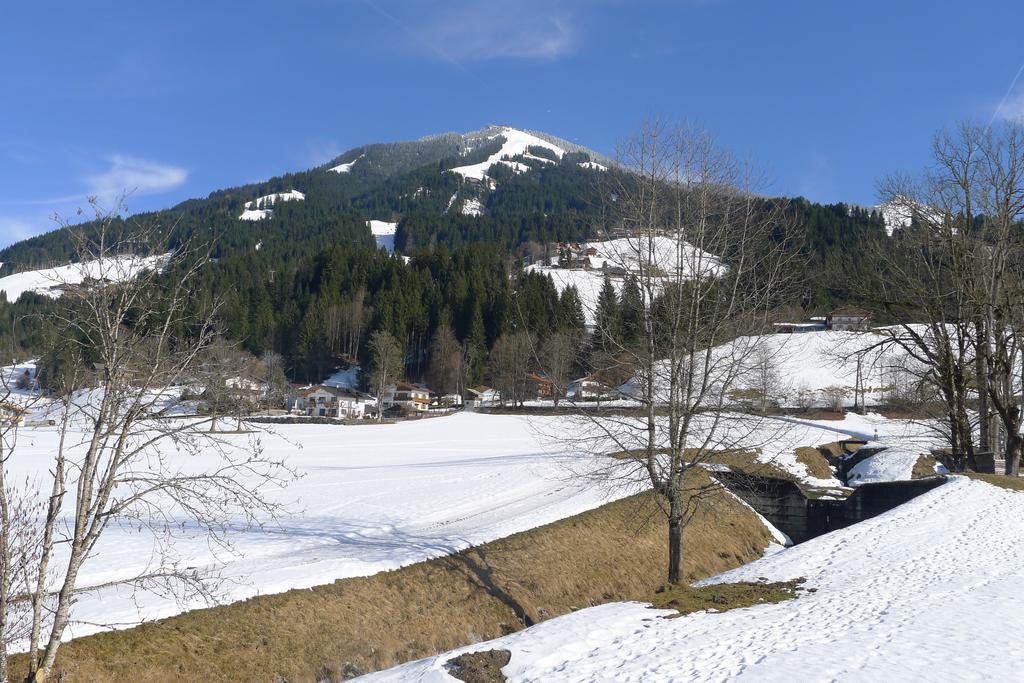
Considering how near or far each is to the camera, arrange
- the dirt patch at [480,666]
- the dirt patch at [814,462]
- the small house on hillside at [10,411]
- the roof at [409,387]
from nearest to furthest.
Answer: the small house on hillside at [10,411] → the dirt patch at [480,666] → the dirt patch at [814,462] → the roof at [409,387]

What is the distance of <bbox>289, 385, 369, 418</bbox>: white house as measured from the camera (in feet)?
290

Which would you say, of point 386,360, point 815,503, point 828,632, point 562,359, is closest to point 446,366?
point 386,360

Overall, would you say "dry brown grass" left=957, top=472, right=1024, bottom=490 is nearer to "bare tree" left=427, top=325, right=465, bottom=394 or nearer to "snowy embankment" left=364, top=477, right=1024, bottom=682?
"snowy embankment" left=364, top=477, right=1024, bottom=682

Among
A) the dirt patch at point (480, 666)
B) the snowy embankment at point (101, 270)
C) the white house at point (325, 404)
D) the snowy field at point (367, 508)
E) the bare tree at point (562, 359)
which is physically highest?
the snowy embankment at point (101, 270)

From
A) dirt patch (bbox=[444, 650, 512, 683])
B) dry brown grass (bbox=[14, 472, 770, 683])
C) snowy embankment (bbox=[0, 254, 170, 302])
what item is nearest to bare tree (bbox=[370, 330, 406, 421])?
dry brown grass (bbox=[14, 472, 770, 683])

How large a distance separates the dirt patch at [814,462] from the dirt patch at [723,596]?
21.8 metres

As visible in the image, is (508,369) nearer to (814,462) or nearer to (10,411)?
(814,462)

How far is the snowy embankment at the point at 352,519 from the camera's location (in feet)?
43.9

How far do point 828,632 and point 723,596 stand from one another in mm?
3133

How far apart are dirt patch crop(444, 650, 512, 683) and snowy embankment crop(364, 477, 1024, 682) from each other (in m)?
0.21

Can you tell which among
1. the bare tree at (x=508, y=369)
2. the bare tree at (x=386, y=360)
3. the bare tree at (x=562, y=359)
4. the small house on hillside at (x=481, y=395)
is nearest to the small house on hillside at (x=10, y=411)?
the bare tree at (x=562, y=359)

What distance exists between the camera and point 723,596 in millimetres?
13266

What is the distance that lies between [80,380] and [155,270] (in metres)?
1.68

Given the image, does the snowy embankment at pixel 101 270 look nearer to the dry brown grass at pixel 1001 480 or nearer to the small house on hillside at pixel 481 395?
the dry brown grass at pixel 1001 480
